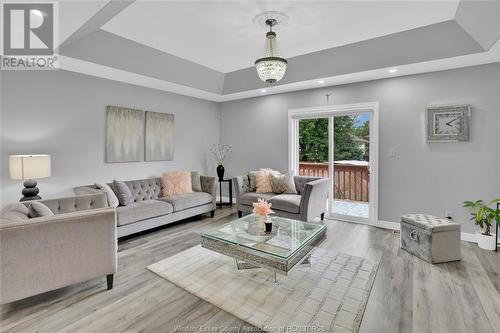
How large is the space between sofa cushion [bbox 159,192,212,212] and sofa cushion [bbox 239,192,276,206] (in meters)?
0.65

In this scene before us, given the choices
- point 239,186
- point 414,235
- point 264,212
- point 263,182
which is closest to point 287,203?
point 263,182

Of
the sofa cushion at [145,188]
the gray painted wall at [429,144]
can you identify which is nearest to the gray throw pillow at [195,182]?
the sofa cushion at [145,188]

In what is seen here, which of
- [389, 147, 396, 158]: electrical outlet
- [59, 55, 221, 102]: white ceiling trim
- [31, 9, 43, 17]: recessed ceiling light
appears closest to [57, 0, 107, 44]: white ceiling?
[31, 9, 43, 17]: recessed ceiling light

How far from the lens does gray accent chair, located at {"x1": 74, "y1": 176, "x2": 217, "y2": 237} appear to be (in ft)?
11.7


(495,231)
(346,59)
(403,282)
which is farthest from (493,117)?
(403,282)

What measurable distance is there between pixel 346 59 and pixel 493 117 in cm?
212

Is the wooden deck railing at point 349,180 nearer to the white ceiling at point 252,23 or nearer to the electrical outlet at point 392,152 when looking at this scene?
the electrical outlet at point 392,152

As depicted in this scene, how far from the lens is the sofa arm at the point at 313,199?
3.94 m

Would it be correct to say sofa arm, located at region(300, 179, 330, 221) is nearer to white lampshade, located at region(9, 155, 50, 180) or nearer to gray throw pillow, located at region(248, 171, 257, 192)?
gray throw pillow, located at region(248, 171, 257, 192)

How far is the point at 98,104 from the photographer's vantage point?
4137 millimetres

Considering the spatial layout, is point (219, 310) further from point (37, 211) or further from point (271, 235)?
point (37, 211)

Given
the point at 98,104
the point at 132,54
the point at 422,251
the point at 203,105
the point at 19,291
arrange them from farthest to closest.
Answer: the point at 203,105, the point at 98,104, the point at 132,54, the point at 422,251, the point at 19,291

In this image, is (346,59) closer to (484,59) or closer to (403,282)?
(484,59)

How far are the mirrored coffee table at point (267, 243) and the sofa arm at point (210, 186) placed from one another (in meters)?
1.84
